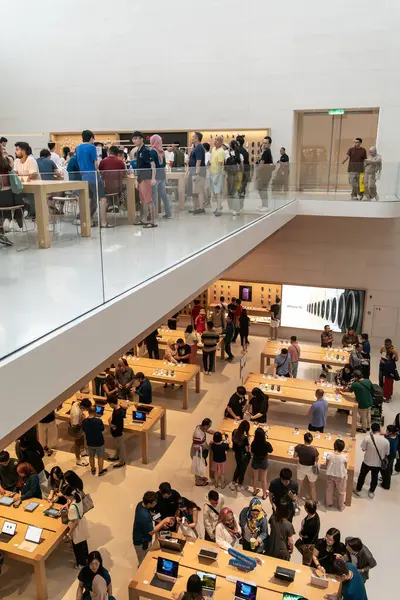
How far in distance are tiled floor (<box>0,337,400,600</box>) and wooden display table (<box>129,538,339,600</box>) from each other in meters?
0.87

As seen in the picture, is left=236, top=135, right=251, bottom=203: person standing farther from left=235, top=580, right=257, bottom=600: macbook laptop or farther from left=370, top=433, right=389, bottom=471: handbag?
left=235, top=580, right=257, bottom=600: macbook laptop

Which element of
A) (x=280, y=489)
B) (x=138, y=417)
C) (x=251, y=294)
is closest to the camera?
(x=280, y=489)

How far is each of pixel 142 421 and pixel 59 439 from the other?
73.5 inches

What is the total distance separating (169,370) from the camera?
11258 millimetres

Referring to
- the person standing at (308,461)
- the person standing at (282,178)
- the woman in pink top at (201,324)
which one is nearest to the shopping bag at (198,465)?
the person standing at (308,461)

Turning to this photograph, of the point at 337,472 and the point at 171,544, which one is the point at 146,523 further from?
the point at 337,472

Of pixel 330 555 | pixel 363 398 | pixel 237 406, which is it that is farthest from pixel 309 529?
pixel 363 398

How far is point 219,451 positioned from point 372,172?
8.26 metres

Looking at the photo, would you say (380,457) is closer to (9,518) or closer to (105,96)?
(9,518)

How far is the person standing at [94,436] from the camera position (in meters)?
8.12

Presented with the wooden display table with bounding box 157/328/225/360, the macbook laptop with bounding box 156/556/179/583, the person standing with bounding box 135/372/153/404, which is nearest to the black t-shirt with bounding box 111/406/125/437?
the person standing with bounding box 135/372/153/404

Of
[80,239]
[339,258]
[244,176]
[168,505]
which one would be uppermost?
[244,176]

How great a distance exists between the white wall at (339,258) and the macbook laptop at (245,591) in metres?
10.9

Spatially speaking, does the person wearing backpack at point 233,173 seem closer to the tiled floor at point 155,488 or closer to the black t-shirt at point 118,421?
the black t-shirt at point 118,421
